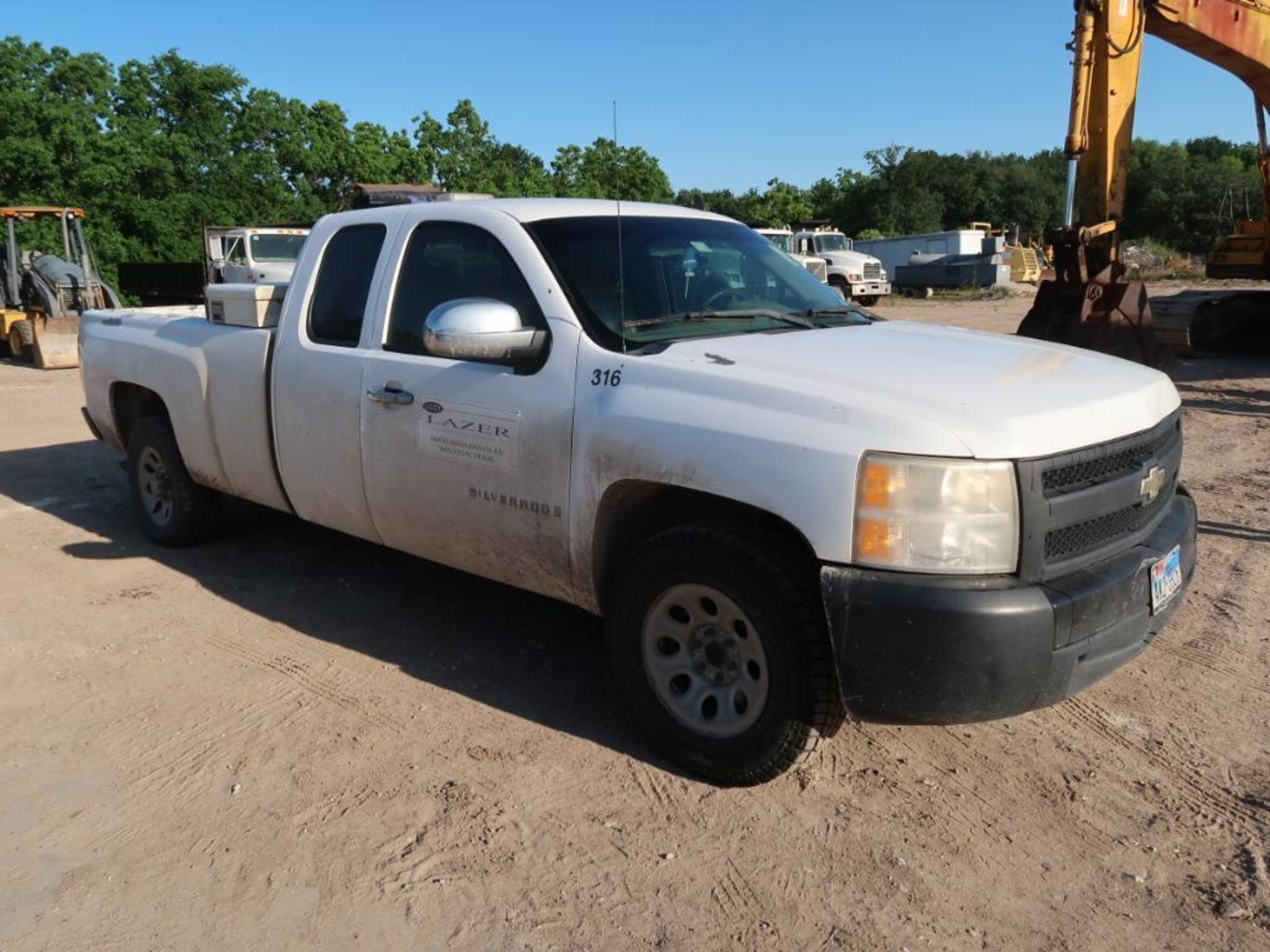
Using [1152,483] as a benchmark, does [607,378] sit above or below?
above

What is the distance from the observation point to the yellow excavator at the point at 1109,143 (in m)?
9.58

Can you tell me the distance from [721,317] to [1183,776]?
7.33 ft

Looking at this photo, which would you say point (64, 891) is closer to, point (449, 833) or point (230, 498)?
point (449, 833)

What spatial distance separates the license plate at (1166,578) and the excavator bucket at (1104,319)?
6702 mm

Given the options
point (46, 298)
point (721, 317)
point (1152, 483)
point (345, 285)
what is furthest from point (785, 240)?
point (1152, 483)

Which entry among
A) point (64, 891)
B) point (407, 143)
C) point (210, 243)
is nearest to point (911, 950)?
point (64, 891)

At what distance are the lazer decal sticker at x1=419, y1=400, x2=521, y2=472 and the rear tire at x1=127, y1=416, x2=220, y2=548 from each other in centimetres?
242

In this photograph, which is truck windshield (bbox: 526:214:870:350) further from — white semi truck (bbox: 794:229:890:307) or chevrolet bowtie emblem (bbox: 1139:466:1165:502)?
white semi truck (bbox: 794:229:890:307)

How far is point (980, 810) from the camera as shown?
3.16 m

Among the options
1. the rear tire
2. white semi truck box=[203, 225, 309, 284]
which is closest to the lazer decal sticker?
the rear tire

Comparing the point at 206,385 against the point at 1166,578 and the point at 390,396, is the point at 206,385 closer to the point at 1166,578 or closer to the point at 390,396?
the point at 390,396

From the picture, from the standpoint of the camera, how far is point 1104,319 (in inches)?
388

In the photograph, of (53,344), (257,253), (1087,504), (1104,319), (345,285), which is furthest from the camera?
(257,253)

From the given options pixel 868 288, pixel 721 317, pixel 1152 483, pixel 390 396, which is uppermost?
pixel 721 317
